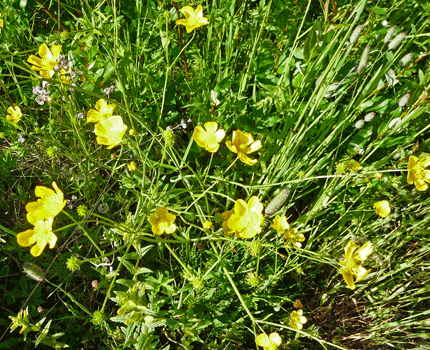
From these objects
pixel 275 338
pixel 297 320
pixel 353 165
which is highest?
pixel 353 165

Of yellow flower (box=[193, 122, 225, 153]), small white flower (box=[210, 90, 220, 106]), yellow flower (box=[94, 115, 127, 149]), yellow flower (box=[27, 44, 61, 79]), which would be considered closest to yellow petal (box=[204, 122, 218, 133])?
yellow flower (box=[193, 122, 225, 153])

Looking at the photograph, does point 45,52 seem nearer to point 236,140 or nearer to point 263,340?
point 236,140

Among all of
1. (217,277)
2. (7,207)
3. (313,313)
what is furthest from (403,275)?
(7,207)

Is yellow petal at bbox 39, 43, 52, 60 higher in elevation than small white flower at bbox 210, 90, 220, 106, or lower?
higher

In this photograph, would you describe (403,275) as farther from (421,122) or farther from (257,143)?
(257,143)

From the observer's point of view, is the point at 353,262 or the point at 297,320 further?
the point at 297,320

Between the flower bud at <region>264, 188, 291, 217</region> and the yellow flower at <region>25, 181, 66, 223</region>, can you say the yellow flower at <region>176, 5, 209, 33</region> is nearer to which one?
the flower bud at <region>264, 188, 291, 217</region>

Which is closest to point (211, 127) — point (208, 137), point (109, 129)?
point (208, 137)
